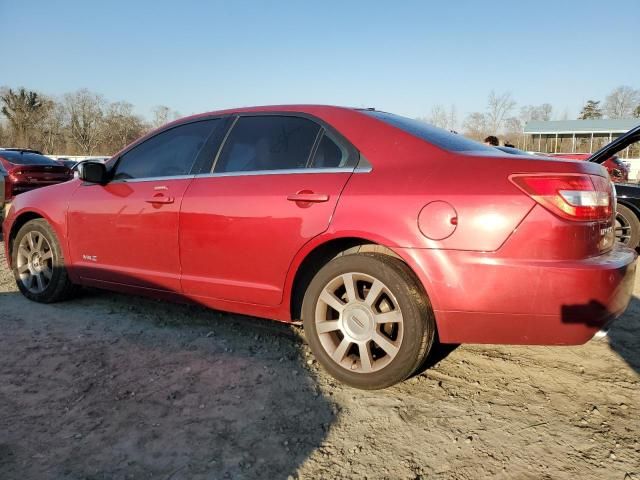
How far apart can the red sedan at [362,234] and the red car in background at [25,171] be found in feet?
25.0

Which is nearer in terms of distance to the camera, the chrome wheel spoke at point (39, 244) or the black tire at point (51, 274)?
the black tire at point (51, 274)

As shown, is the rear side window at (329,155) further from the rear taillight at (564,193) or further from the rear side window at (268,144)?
the rear taillight at (564,193)

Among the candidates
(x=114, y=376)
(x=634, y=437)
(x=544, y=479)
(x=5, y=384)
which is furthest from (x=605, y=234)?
(x=5, y=384)

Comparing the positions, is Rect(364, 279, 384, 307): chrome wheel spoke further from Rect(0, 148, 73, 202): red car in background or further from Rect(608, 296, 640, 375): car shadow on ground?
Rect(0, 148, 73, 202): red car in background

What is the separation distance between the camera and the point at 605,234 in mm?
2545

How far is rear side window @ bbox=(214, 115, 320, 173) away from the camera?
308 cm

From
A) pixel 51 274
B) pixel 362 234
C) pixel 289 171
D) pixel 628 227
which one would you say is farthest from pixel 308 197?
pixel 628 227

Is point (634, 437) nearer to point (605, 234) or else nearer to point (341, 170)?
point (605, 234)

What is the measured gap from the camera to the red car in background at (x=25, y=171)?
10078 mm

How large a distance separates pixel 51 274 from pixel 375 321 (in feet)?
9.91

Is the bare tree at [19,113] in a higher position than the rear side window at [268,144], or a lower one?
higher

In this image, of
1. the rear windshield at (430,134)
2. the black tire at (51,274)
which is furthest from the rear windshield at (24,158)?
the rear windshield at (430,134)

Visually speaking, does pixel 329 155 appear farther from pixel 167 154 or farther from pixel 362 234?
pixel 167 154

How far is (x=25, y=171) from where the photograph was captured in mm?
10312
